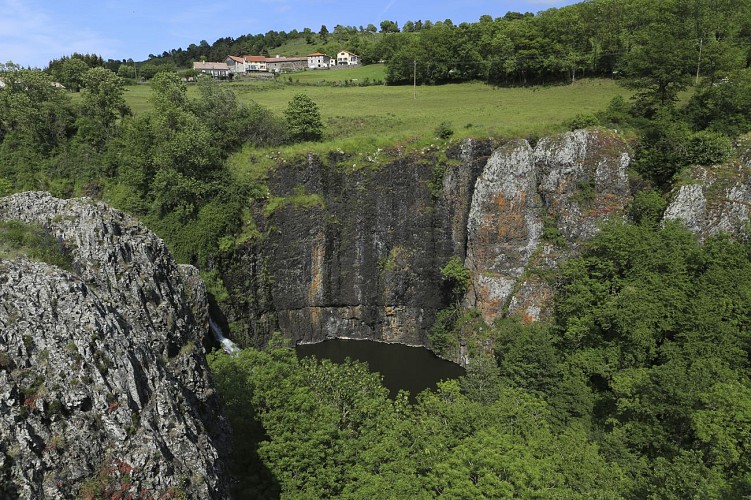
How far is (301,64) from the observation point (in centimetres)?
12888

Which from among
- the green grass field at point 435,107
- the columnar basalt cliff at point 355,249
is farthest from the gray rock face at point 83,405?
the green grass field at point 435,107

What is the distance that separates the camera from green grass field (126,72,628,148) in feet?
133

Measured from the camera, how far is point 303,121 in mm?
43625

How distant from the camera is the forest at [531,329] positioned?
18844mm

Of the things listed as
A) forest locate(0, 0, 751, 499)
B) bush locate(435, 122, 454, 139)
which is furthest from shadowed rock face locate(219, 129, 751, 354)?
bush locate(435, 122, 454, 139)

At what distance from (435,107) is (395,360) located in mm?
28814

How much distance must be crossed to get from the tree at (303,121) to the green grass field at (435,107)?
4.90 ft

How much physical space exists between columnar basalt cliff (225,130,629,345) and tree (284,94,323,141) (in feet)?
18.2

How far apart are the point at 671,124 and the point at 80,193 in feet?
157

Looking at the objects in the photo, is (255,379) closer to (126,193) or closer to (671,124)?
(126,193)

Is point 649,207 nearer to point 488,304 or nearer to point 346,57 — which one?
point 488,304

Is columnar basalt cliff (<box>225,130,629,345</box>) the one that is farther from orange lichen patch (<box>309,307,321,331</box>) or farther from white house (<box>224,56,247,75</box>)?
white house (<box>224,56,247,75</box>)

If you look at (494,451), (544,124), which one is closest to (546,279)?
(544,124)

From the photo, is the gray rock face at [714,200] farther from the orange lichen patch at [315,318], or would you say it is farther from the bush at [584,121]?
the orange lichen patch at [315,318]
